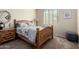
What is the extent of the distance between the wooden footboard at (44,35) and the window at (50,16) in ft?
0.27

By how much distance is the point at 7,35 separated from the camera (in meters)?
1.60

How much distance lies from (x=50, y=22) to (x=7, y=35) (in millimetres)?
568

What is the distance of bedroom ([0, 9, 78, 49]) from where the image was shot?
1.61 m

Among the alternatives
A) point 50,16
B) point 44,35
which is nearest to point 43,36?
point 44,35

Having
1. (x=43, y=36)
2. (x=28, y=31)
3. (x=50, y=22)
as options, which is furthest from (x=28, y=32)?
(x=50, y=22)

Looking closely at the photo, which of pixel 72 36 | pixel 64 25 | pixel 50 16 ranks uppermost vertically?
pixel 50 16

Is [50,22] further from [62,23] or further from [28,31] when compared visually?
[28,31]

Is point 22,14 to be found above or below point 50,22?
above

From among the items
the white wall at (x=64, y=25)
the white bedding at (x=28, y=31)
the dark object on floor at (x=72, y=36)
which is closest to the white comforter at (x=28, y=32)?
the white bedding at (x=28, y=31)

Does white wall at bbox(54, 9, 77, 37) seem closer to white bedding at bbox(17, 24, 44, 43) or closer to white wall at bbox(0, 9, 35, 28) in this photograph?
white bedding at bbox(17, 24, 44, 43)

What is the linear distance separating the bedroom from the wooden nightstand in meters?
0.01

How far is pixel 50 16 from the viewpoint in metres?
1.63

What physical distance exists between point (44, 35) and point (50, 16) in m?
0.25
